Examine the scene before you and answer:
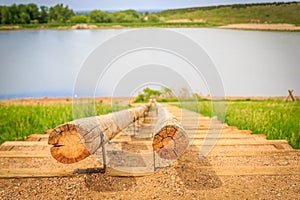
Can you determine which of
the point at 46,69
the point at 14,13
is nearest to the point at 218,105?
the point at 46,69

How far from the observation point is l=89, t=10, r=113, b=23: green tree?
34.1 m

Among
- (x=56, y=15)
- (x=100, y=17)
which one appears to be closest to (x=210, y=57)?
(x=100, y=17)

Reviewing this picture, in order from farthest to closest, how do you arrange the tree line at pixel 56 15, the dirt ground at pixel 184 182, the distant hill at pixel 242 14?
the tree line at pixel 56 15 < the distant hill at pixel 242 14 < the dirt ground at pixel 184 182

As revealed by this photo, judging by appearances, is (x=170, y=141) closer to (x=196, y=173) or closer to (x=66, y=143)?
(x=196, y=173)

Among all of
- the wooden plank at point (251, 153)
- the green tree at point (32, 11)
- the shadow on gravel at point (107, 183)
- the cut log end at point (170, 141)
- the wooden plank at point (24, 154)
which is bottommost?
the wooden plank at point (24, 154)

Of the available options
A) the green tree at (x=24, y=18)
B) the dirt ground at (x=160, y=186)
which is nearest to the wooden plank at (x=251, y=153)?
the dirt ground at (x=160, y=186)

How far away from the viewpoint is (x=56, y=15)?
41812 millimetres

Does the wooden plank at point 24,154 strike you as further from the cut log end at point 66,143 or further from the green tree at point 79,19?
the green tree at point 79,19

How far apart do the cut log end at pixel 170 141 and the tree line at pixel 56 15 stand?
26989 millimetres

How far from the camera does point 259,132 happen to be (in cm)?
438

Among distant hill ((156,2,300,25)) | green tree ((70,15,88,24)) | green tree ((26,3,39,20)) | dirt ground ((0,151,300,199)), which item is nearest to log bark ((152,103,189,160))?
dirt ground ((0,151,300,199))

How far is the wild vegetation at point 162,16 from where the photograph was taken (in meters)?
Result: 11.8

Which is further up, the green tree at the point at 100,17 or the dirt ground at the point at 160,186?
the green tree at the point at 100,17

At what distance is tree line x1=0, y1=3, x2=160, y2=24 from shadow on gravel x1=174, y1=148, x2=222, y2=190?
26576mm
